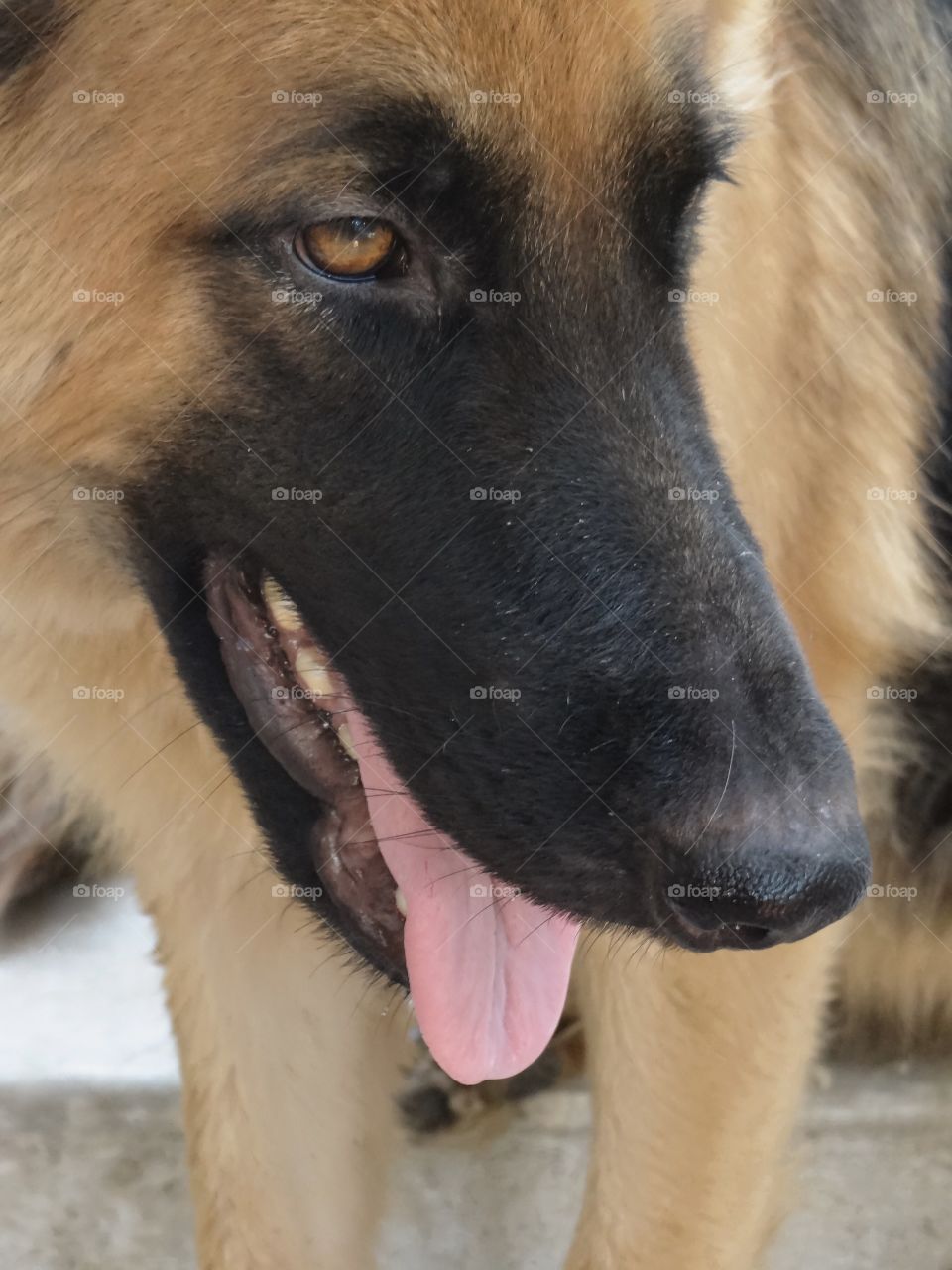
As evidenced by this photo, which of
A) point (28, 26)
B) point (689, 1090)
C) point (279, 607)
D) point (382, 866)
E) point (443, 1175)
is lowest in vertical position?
point (443, 1175)

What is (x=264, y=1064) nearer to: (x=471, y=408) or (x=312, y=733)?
(x=312, y=733)

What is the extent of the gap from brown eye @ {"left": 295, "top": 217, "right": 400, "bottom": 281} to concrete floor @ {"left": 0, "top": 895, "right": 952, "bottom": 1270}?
72.2 inches

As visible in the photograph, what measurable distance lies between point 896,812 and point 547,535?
4.04ft

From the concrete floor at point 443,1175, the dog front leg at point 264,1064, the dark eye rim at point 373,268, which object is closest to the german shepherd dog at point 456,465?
the dark eye rim at point 373,268

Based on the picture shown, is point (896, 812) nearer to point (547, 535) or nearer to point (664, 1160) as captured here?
point (664, 1160)

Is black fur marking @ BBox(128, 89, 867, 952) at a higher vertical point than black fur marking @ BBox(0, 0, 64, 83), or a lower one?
lower

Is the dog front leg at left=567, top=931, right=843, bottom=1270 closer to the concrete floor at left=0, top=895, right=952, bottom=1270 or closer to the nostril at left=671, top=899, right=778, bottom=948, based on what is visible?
the concrete floor at left=0, top=895, right=952, bottom=1270

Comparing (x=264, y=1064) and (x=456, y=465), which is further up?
(x=456, y=465)

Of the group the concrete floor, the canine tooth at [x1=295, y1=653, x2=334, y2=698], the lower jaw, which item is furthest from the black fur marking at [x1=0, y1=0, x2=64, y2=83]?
the concrete floor

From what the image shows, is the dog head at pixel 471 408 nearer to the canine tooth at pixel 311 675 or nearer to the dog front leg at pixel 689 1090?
the canine tooth at pixel 311 675

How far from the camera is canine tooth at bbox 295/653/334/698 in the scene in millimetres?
1694

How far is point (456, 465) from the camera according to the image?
1.52 meters

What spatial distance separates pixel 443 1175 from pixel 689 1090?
2.57 ft

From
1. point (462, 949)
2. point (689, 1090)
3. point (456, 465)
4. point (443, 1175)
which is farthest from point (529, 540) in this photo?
point (443, 1175)
